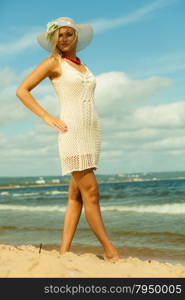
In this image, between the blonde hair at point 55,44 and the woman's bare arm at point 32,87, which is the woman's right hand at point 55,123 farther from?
the blonde hair at point 55,44

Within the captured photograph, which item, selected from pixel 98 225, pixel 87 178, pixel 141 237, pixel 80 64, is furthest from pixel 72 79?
pixel 141 237

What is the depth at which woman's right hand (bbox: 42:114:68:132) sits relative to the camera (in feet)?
12.1

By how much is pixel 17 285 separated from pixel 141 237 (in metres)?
5.05

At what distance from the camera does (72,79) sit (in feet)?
12.4

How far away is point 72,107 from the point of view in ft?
12.4

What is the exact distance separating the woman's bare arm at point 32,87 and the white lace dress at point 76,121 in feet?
0.33

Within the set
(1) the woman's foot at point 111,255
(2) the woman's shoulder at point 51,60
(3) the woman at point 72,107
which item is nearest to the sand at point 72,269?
(1) the woman's foot at point 111,255

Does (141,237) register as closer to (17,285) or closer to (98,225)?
(98,225)

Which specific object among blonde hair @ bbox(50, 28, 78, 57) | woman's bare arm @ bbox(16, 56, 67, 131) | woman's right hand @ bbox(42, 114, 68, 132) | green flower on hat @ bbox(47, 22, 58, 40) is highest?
green flower on hat @ bbox(47, 22, 58, 40)

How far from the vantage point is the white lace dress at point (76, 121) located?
12.3ft

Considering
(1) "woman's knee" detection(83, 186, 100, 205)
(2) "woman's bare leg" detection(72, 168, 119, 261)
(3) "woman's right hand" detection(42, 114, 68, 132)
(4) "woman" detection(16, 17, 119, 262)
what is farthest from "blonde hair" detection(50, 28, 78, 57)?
(1) "woman's knee" detection(83, 186, 100, 205)

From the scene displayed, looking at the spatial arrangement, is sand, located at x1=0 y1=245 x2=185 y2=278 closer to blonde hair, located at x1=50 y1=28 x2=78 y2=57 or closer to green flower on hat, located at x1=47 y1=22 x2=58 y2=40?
blonde hair, located at x1=50 y1=28 x2=78 y2=57

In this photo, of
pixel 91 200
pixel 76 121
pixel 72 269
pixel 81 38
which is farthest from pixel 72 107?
pixel 72 269

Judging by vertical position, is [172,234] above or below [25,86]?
below
